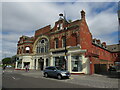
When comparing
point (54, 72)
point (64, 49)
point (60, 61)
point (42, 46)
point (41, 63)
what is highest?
point (42, 46)

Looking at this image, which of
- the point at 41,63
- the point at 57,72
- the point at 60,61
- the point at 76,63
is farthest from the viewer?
the point at 41,63

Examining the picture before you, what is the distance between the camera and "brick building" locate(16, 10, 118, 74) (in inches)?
789

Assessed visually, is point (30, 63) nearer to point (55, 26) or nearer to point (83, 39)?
point (55, 26)

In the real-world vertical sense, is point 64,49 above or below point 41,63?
above

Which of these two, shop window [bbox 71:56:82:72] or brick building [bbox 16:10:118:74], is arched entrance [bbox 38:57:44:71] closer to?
brick building [bbox 16:10:118:74]

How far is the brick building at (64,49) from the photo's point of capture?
20.0 metres

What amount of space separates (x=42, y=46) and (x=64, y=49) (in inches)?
357

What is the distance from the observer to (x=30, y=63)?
3169 cm

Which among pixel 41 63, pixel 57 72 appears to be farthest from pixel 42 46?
pixel 57 72

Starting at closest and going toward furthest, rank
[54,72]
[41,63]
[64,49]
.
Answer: [54,72]
[64,49]
[41,63]

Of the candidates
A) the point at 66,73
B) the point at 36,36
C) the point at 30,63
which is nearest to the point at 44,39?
the point at 36,36

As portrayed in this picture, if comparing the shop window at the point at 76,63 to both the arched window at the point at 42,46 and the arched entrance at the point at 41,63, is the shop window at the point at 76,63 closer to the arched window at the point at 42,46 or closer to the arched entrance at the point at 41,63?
the arched window at the point at 42,46

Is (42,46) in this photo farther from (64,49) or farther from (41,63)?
(64,49)

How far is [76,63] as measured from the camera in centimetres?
2072
